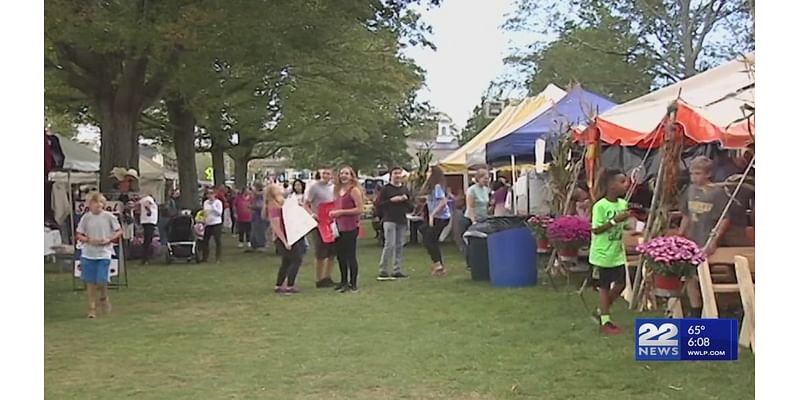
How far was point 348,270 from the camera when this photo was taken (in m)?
9.60

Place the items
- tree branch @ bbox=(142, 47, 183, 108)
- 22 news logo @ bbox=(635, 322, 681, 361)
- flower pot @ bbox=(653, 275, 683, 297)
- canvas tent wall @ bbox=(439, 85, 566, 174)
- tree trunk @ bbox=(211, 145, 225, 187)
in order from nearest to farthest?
1. 22 news logo @ bbox=(635, 322, 681, 361)
2. flower pot @ bbox=(653, 275, 683, 297)
3. tree branch @ bbox=(142, 47, 183, 108)
4. canvas tent wall @ bbox=(439, 85, 566, 174)
5. tree trunk @ bbox=(211, 145, 225, 187)

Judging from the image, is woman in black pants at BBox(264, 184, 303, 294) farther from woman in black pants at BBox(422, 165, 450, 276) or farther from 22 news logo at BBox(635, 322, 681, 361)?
22 news logo at BBox(635, 322, 681, 361)

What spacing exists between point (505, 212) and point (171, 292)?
17.4 ft

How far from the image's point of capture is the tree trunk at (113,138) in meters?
13.5

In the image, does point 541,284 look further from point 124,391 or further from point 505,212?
point 124,391

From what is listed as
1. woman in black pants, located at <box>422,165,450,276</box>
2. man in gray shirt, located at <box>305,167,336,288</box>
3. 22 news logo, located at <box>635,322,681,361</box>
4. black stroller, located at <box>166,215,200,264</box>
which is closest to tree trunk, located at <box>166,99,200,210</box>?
black stroller, located at <box>166,215,200,264</box>

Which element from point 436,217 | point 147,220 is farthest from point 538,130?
point 147,220

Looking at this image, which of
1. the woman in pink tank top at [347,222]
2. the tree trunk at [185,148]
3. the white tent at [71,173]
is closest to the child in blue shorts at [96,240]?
the white tent at [71,173]

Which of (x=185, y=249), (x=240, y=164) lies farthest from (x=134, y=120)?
(x=240, y=164)

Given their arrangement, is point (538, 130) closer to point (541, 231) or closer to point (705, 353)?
point (541, 231)

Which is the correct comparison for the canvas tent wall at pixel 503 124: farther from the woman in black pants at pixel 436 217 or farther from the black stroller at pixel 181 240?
the black stroller at pixel 181 240

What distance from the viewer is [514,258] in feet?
30.6

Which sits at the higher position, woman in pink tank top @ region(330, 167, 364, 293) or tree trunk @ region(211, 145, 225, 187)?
tree trunk @ region(211, 145, 225, 187)

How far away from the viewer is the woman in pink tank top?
9.28m
